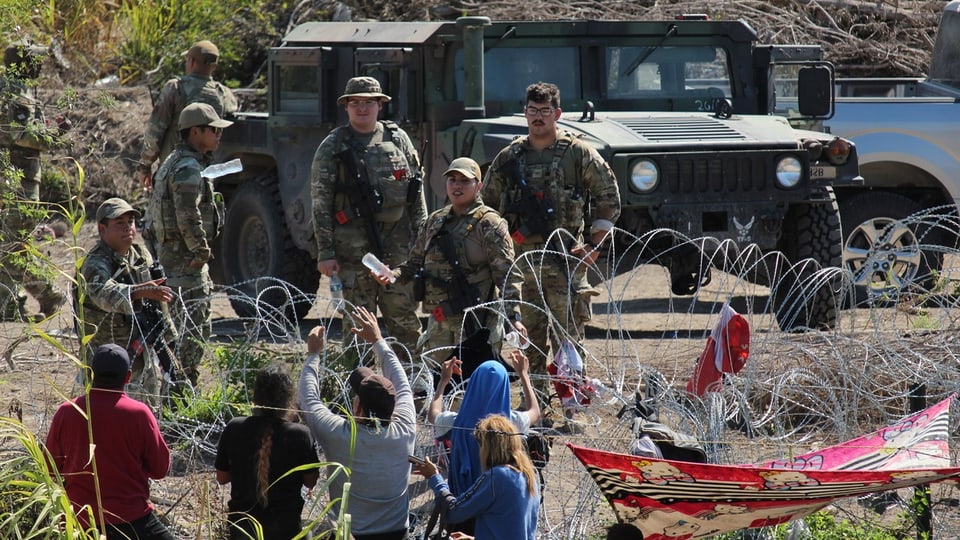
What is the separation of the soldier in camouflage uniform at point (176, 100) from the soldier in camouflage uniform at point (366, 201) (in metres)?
2.10

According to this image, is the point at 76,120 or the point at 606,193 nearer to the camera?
the point at 606,193

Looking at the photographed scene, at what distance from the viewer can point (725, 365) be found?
20.8 ft

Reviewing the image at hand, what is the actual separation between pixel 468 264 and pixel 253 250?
4054mm

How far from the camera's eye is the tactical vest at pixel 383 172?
23.7 ft

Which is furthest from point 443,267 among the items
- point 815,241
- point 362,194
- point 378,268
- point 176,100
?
point 176,100

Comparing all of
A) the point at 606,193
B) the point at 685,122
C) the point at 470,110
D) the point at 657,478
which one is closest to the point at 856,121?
the point at 685,122

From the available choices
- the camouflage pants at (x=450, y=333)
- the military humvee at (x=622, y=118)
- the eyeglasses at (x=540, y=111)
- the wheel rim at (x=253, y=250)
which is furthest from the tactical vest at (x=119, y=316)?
the wheel rim at (x=253, y=250)

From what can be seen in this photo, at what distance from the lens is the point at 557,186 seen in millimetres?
7008

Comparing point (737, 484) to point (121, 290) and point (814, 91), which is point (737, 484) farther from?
point (814, 91)

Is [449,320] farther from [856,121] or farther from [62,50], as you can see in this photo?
[62,50]

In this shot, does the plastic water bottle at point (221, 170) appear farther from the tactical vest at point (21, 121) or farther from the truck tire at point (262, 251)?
the truck tire at point (262, 251)

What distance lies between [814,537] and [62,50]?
11.2 metres

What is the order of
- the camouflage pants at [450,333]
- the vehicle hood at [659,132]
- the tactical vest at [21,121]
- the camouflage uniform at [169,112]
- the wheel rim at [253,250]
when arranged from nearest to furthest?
the tactical vest at [21,121] → the camouflage pants at [450,333] → the vehicle hood at [659,132] → the camouflage uniform at [169,112] → the wheel rim at [253,250]

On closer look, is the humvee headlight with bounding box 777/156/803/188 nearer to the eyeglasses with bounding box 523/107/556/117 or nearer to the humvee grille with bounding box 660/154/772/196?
the humvee grille with bounding box 660/154/772/196
